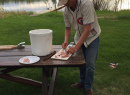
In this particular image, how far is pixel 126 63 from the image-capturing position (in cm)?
376

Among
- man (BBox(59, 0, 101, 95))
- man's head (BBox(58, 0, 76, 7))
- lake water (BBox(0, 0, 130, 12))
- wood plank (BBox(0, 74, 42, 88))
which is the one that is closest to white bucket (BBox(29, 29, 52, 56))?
man (BBox(59, 0, 101, 95))

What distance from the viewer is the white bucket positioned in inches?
70.3

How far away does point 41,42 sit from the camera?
1817mm

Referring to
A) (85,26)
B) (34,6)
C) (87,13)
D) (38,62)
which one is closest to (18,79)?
(38,62)

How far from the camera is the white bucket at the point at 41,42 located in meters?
1.79

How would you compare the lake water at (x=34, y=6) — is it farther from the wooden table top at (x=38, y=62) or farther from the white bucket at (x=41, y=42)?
the white bucket at (x=41, y=42)

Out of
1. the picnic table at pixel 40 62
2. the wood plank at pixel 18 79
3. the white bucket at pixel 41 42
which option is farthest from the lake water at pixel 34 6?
the white bucket at pixel 41 42

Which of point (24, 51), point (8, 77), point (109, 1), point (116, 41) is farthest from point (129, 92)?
point (109, 1)

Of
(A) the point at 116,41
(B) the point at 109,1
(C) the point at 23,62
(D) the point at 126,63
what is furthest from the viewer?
(B) the point at 109,1

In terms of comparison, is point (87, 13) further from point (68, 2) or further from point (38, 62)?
point (38, 62)

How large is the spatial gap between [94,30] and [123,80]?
148 centimetres

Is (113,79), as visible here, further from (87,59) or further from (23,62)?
(23,62)

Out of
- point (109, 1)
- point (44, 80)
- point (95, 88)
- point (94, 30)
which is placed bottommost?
point (95, 88)

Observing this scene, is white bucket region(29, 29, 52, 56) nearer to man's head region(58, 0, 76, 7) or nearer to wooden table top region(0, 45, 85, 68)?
wooden table top region(0, 45, 85, 68)
